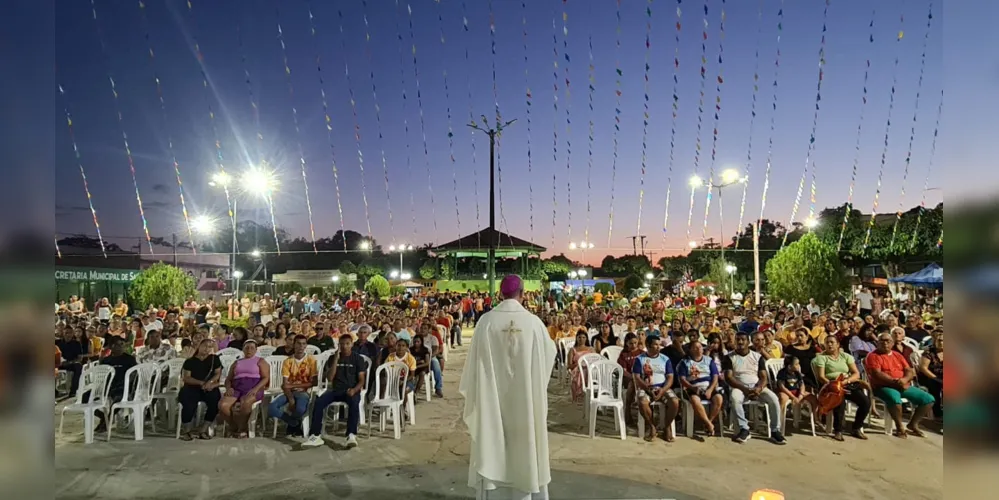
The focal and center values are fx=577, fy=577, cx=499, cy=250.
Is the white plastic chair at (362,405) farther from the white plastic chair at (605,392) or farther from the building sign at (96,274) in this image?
the building sign at (96,274)

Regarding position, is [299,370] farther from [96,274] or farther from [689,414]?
[96,274]

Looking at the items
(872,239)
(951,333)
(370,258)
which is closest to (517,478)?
(951,333)

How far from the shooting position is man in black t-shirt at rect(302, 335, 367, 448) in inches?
249

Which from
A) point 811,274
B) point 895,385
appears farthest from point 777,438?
point 811,274

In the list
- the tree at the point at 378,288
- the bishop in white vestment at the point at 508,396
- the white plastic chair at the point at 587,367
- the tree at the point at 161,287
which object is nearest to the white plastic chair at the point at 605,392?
the white plastic chair at the point at 587,367

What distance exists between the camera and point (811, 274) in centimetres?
2106

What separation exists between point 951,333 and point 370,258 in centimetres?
6325

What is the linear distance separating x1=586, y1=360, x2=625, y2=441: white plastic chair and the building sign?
1086 inches

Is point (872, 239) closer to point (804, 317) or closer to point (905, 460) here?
point (804, 317)

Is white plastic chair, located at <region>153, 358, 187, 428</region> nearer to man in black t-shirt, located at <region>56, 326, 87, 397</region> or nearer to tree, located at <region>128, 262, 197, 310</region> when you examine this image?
man in black t-shirt, located at <region>56, 326, 87, 397</region>

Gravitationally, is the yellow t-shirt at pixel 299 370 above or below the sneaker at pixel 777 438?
above

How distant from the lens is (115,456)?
5.89m

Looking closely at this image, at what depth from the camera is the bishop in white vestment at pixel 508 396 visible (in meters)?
4.17

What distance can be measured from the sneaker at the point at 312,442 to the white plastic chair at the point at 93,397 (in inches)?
95.7
